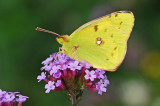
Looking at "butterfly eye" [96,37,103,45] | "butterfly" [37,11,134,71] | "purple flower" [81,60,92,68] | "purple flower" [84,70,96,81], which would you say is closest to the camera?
"purple flower" [84,70,96,81]

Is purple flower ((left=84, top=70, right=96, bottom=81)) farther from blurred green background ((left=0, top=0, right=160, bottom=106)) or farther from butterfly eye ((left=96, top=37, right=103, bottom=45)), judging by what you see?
blurred green background ((left=0, top=0, right=160, bottom=106))

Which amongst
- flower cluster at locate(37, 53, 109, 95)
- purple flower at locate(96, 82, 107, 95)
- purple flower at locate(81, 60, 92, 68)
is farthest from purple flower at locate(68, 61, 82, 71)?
purple flower at locate(96, 82, 107, 95)

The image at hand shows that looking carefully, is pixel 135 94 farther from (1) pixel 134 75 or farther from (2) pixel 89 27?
(2) pixel 89 27

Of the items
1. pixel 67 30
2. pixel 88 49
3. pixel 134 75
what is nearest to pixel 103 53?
pixel 88 49

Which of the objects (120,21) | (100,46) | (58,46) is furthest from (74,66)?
(58,46)

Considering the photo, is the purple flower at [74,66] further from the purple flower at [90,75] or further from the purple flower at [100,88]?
the purple flower at [100,88]

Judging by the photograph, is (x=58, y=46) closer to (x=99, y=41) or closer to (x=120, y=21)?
(x=99, y=41)

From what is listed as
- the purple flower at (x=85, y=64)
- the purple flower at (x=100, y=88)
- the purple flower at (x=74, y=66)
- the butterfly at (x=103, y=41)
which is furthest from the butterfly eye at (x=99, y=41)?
the purple flower at (x=100, y=88)
